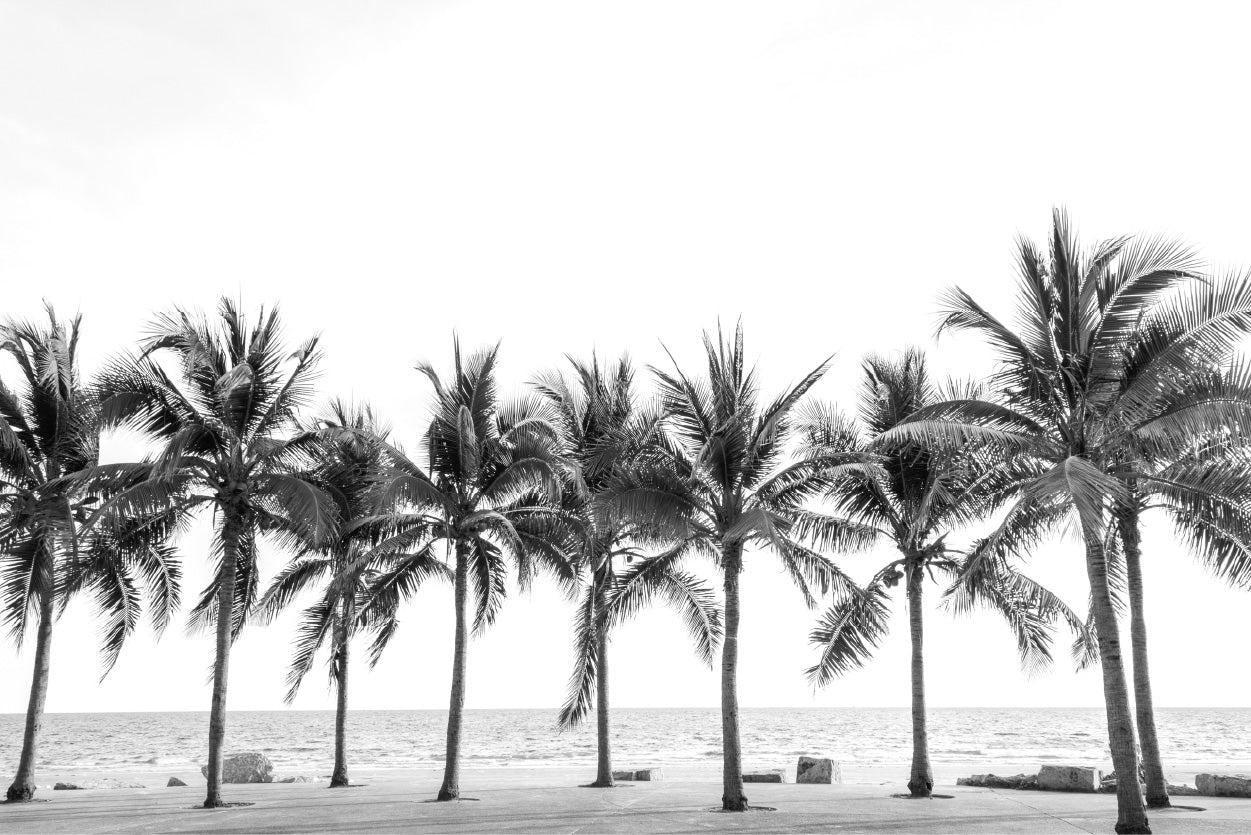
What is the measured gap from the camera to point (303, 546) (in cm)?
2050

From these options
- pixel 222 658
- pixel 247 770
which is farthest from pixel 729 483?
pixel 247 770

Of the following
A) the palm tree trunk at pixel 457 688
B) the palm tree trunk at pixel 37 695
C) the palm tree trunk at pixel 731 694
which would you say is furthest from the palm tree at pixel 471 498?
the palm tree trunk at pixel 37 695

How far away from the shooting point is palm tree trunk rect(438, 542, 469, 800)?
58.4 ft

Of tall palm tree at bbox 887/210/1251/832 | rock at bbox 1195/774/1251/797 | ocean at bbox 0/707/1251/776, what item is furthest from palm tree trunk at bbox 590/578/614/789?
ocean at bbox 0/707/1251/776

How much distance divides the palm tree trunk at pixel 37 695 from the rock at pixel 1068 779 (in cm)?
1858

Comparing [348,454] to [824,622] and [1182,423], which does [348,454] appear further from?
[1182,423]

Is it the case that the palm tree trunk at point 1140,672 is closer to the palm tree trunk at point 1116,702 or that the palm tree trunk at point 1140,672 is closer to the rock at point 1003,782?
the palm tree trunk at point 1116,702

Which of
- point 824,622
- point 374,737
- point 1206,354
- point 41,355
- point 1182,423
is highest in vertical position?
point 41,355

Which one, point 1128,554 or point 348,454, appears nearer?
point 1128,554

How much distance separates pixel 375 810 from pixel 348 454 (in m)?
6.53

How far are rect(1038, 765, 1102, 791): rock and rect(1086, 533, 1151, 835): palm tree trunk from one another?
20.3 feet

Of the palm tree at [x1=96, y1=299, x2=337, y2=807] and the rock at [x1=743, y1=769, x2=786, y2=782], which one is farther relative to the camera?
the rock at [x1=743, y1=769, x2=786, y2=782]

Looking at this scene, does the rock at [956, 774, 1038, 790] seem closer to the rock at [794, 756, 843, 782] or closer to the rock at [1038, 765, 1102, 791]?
the rock at [1038, 765, 1102, 791]

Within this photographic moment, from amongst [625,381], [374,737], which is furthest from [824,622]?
[374,737]
